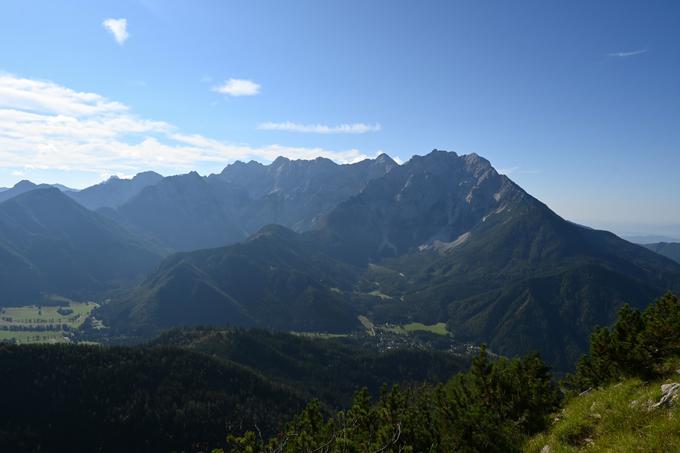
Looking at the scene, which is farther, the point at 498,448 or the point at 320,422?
the point at 320,422

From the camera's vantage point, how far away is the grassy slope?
20.5m

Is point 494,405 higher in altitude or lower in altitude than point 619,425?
lower

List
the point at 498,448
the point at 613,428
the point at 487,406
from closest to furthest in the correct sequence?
the point at 613,428 < the point at 498,448 < the point at 487,406

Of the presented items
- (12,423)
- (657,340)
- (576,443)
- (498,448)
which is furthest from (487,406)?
(12,423)

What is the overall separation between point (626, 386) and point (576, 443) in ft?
25.1

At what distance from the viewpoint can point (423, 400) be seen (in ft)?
196

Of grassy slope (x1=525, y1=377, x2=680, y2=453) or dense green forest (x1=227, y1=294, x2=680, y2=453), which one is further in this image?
dense green forest (x1=227, y1=294, x2=680, y2=453)

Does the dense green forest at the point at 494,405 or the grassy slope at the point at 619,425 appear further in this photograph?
the dense green forest at the point at 494,405

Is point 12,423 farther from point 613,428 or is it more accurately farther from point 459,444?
point 613,428

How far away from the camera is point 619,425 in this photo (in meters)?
24.1

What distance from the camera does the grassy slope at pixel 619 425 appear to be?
20.5 metres

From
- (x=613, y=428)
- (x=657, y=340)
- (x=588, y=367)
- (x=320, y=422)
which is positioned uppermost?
(x=657, y=340)

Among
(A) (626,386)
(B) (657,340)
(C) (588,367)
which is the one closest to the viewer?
(A) (626,386)

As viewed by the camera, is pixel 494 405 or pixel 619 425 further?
pixel 494 405
